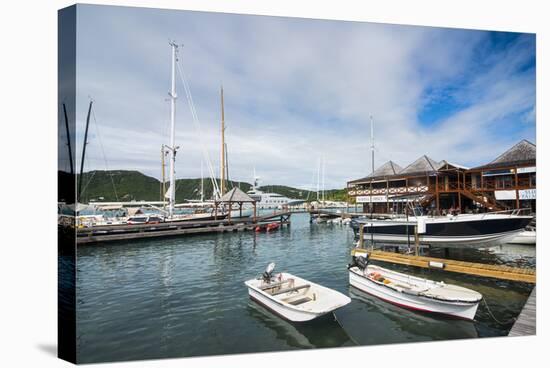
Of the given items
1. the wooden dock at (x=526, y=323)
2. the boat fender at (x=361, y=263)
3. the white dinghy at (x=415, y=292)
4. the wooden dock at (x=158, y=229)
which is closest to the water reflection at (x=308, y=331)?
the white dinghy at (x=415, y=292)

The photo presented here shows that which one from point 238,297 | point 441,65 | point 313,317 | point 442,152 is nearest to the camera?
point 313,317

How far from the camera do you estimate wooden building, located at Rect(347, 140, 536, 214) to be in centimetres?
870

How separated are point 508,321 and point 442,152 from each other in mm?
3256

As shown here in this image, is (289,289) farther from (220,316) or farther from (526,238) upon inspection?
(526,238)

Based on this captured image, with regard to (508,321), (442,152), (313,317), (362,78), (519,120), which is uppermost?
(362,78)

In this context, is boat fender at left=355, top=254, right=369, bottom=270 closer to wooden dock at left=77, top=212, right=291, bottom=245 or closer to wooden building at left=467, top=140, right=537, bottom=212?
wooden building at left=467, top=140, right=537, bottom=212

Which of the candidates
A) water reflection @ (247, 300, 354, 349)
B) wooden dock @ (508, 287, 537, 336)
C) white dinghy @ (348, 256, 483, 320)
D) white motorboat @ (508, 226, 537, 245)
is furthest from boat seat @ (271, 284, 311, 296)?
white motorboat @ (508, 226, 537, 245)

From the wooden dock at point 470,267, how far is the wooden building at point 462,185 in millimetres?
2375

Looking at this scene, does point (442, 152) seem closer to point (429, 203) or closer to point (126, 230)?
point (429, 203)

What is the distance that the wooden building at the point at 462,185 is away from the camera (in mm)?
8698

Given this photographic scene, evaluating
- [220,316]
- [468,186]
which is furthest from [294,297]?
[468,186]

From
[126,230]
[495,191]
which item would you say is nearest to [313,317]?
[495,191]

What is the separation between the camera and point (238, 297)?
5.25m

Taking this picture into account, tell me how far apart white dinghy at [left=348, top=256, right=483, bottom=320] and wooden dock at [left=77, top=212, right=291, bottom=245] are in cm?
1029
